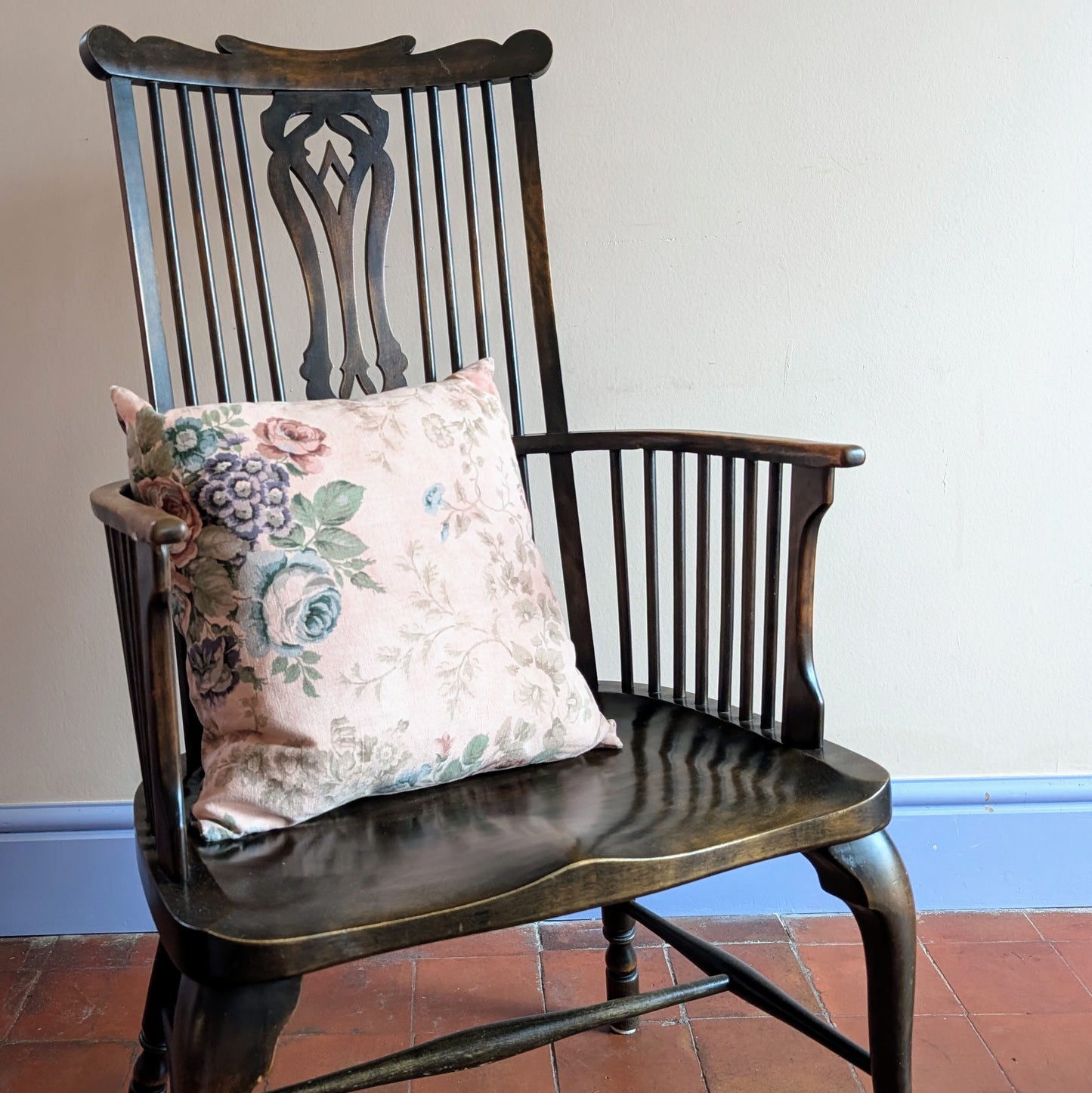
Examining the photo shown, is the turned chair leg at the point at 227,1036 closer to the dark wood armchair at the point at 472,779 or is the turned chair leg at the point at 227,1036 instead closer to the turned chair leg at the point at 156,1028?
the dark wood armchair at the point at 472,779

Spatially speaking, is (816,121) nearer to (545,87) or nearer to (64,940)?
(545,87)

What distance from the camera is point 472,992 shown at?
1.38 meters

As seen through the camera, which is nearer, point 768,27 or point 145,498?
point 145,498

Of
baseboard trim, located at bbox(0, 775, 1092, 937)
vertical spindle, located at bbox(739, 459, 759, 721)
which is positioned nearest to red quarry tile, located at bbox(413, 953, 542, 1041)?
baseboard trim, located at bbox(0, 775, 1092, 937)

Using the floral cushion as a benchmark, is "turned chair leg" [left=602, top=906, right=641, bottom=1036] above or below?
below

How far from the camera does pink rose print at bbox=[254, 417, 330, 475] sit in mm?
911

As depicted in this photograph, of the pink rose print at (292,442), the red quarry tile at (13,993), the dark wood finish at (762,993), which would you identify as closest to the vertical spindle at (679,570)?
the dark wood finish at (762,993)

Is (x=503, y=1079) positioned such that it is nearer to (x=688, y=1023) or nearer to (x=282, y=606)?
(x=688, y=1023)

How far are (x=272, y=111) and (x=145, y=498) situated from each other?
0.47 m

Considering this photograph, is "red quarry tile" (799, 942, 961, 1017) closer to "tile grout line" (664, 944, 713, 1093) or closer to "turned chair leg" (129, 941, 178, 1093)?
Answer: "tile grout line" (664, 944, 713, 1093)

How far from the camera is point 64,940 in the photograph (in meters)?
1.50

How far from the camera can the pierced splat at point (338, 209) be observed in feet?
3.71

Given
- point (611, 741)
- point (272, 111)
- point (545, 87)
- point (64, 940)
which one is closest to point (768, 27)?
point (545, 87)

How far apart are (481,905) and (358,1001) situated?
2.38 ft
